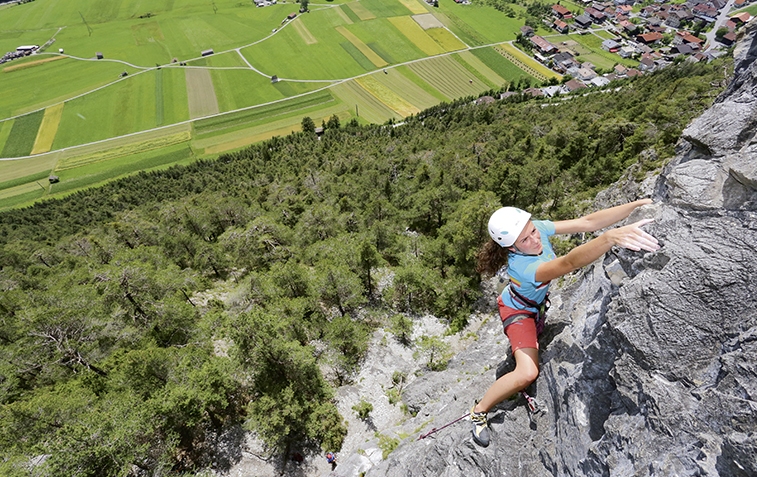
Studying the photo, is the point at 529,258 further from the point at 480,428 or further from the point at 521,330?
the point at 480,428

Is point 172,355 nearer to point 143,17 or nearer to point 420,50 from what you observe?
point 420,50

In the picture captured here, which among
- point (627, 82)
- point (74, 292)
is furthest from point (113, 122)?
point (627, 82)

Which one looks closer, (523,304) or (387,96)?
(523,304)

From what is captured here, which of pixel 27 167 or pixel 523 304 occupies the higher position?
pixel 523 304

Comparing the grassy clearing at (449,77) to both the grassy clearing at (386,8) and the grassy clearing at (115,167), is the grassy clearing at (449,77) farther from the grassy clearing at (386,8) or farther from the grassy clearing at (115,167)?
the grassy clearing at (115,167)

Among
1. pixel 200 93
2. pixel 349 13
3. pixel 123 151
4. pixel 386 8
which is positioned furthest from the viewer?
pixel 386 8

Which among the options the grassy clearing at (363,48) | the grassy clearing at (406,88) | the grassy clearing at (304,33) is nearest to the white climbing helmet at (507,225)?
the grassy clearing at (406,88)

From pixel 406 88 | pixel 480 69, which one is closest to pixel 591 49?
pixel 480 69
